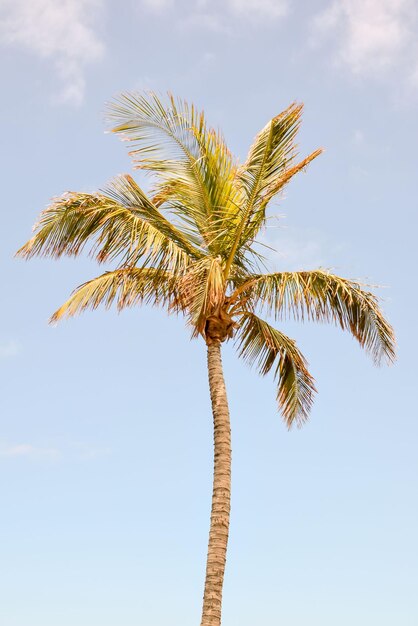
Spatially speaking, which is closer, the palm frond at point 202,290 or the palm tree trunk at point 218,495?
the palm tree trunk at point 218,495

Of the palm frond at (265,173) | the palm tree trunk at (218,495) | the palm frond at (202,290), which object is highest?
the palm frond at (265,173)

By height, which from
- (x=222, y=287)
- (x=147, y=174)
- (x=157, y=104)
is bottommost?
(x=222, y=287)

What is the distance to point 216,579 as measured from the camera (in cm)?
1428

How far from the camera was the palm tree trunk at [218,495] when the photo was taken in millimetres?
14156

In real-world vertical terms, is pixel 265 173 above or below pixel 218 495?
above

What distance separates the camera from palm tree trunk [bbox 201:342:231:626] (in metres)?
14.2

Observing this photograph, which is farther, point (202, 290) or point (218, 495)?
point (202, 290)

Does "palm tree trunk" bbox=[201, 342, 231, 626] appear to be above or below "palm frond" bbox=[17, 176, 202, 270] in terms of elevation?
below

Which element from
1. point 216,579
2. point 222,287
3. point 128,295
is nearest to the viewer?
point 216,579

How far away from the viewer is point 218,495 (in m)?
14.9

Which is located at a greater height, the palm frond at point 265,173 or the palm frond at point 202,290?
the palm frond at point 265,173

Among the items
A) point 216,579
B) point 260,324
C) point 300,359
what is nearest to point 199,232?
point 260,324

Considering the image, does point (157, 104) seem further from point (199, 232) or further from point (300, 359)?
point (300, 359)

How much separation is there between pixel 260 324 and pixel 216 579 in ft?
16.5
